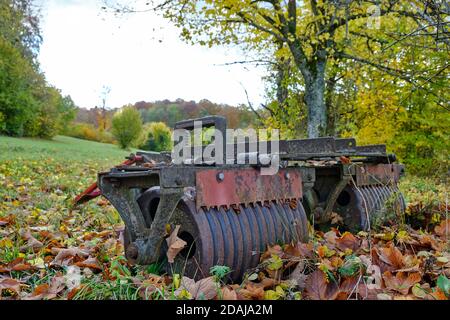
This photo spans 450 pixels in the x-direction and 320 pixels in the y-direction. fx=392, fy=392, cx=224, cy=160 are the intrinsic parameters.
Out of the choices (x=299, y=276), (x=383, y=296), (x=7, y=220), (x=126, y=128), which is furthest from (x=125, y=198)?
(x=126, y=128)

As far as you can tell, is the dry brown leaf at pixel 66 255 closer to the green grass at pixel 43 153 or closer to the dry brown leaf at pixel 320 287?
the dry brown leaf at pixel 320 287

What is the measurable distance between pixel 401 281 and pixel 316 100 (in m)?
9.59

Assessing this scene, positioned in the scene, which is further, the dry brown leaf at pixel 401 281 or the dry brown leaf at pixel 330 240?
the dry brown leaf at pixel 330 240

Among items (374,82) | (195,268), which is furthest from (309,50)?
(195,268)

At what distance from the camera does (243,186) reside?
2.66m

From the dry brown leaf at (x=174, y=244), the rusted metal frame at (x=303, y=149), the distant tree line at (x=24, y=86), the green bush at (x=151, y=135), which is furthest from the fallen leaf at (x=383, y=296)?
the green bush at (x=151, y=135)

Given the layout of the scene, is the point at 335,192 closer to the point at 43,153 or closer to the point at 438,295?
the point at 438,295

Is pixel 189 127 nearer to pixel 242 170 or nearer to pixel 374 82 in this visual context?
pixel 242 170

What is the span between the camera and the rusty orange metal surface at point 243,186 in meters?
2.42

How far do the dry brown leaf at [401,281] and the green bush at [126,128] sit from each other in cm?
4588

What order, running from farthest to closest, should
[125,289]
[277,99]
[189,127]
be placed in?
[277,99] < [189,127] < [125,289]

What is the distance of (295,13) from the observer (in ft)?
38.9

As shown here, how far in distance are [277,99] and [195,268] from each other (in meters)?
14.3
